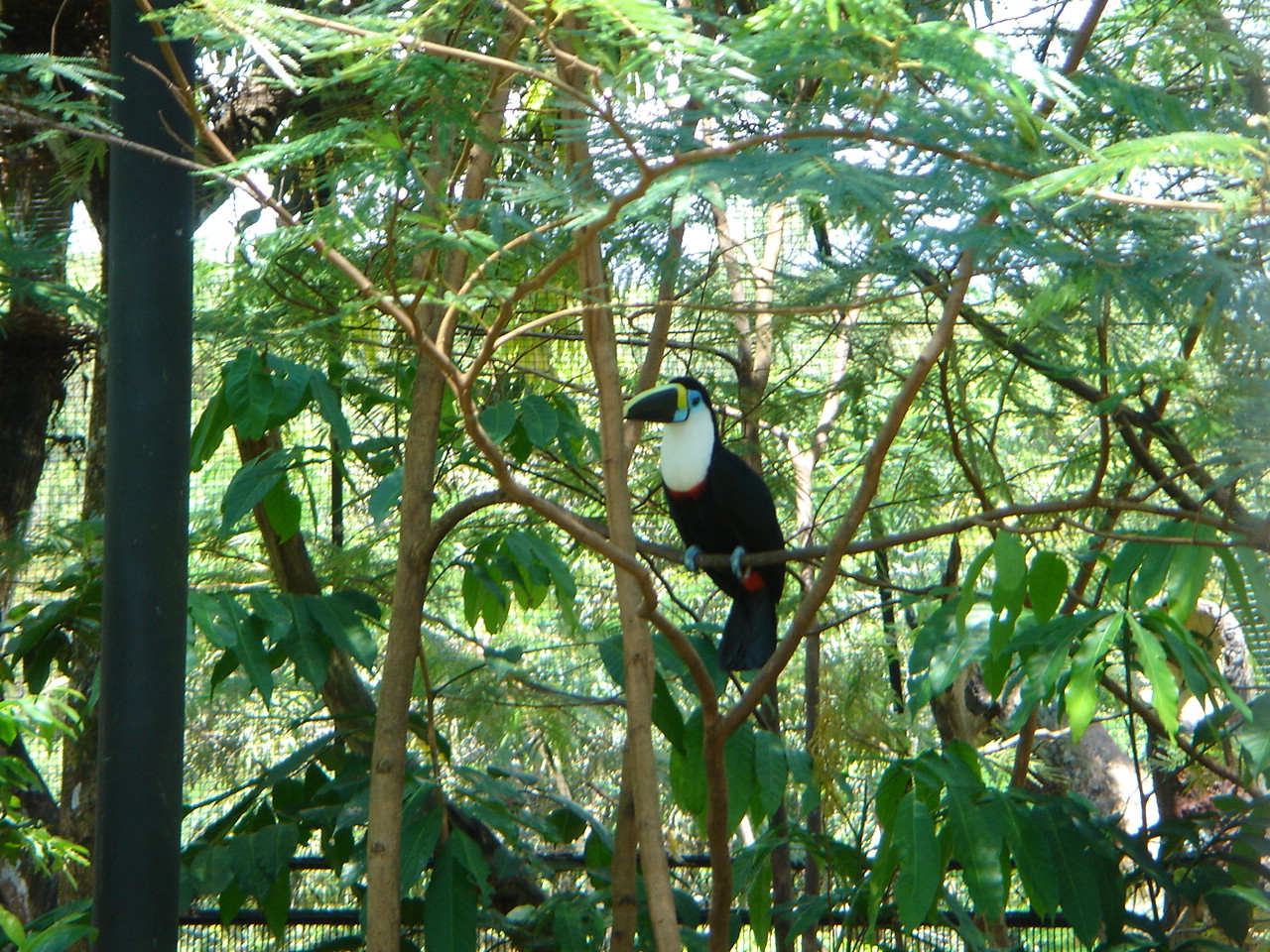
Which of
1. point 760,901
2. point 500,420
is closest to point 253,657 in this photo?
point 500,420

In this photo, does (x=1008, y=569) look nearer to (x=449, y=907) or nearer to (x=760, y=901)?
(x=760, y=901)

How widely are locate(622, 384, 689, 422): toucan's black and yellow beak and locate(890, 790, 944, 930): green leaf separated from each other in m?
0.84

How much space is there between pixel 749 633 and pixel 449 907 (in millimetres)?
955

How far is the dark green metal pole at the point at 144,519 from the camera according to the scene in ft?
4.58

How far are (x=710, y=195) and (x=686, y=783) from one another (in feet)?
3.69

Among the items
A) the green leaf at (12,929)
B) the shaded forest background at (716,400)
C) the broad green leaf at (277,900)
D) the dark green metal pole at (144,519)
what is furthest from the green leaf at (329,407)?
the green leaf at (12,929)

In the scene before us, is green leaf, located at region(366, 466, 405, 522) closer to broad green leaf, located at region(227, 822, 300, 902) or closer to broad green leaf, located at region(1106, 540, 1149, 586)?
broad green leaf, located at region(227, 822, 300, 902)

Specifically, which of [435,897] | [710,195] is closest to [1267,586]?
[710,195]

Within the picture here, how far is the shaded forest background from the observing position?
119 centimetres

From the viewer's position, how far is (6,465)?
3240mm

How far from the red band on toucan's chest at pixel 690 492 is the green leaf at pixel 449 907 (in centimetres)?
107

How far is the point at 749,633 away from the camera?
254cm

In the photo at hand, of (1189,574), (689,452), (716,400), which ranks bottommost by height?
(1189,574)

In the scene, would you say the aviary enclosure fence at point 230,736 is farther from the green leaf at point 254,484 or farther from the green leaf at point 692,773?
the green leaf at point 692,773
